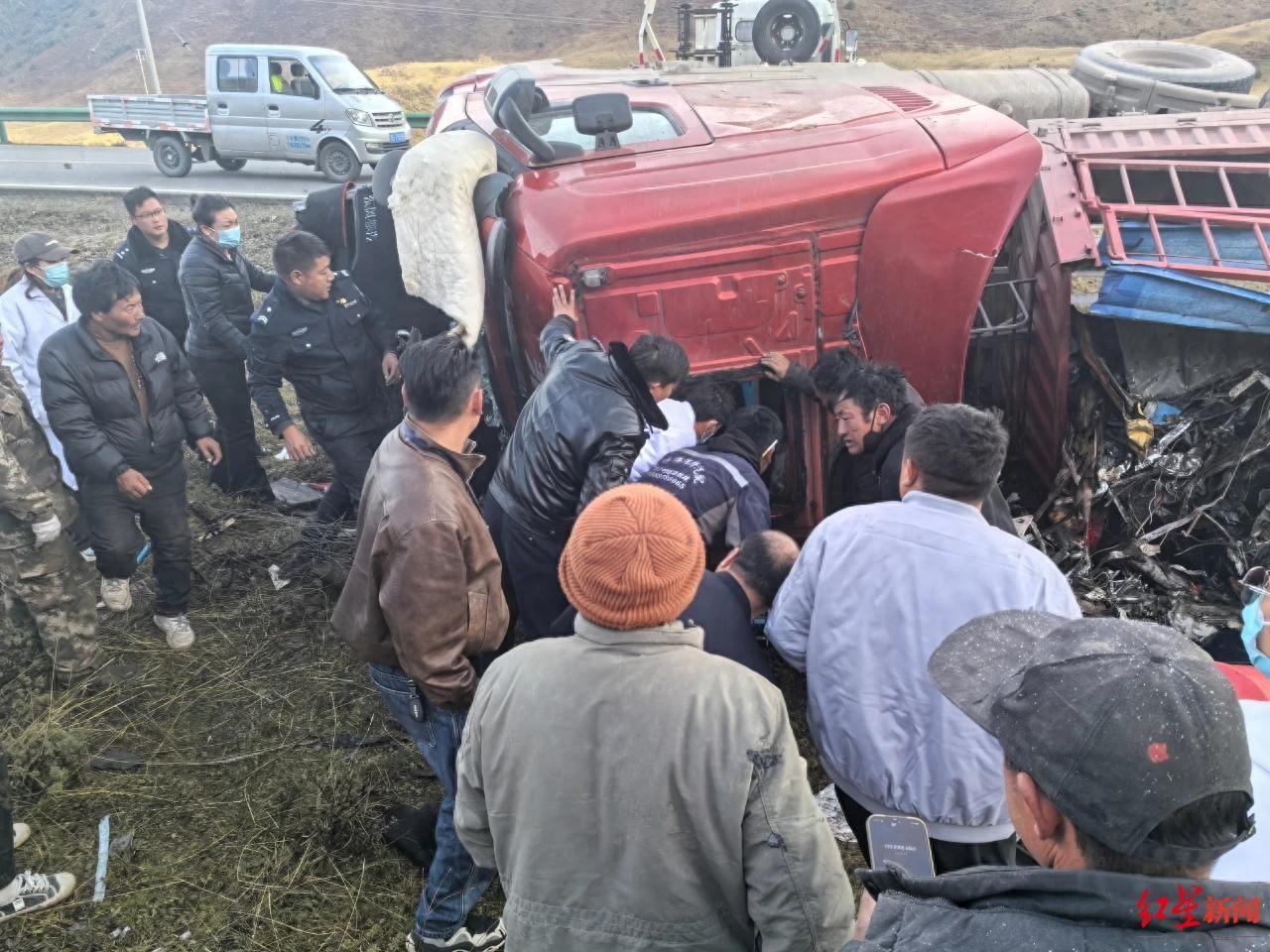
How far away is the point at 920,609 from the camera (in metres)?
2.11

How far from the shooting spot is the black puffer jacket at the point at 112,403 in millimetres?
3891

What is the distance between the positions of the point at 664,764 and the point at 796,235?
2.63 metres

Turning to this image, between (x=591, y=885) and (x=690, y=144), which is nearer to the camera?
(x=591, y=885)

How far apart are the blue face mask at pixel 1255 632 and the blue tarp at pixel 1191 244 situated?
200 centimetres

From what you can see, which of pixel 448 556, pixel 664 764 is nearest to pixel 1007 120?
pixel 448 556

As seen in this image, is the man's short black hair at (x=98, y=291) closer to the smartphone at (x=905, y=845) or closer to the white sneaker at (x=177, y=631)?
the white sneaker at (x=177, y=631)

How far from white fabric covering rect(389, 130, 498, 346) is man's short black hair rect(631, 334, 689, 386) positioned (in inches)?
35.1

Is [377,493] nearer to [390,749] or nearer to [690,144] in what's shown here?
[390,749]

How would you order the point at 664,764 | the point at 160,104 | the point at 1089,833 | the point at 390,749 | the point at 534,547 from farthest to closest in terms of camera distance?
the point at 160,104
the point at 390,749
the point at 534,547
the point at 664,764
the point at 1089,833

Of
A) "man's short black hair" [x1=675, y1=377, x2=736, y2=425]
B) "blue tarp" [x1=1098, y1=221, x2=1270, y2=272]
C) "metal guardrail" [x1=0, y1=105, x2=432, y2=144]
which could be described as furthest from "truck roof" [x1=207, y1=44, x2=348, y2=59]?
"blue tarp" [x1=1098, y1=221, x2=1270, y2=272]

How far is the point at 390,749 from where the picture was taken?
11.8 ft

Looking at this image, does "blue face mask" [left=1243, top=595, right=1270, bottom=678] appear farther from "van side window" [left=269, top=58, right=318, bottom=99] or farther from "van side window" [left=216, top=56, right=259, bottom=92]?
"van side window" [left=216, top=56, right=259, bottom=92]

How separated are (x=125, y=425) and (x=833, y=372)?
309 centimetres

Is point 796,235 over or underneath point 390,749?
over
